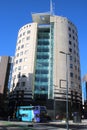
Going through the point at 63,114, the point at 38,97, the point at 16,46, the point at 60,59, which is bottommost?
the point at 63,114

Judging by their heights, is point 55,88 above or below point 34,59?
below

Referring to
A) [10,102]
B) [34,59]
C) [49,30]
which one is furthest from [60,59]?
[10,102]

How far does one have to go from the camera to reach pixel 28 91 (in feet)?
321

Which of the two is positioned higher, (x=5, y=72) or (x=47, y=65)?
(x=5, y=72)

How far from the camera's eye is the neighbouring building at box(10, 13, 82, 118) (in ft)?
317

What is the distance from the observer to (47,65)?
339 ft

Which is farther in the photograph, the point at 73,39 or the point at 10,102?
the point at 73,39

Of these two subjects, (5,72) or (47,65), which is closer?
(47,65)

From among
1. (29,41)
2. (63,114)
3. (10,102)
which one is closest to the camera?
(63,114)

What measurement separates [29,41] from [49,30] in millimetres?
12201

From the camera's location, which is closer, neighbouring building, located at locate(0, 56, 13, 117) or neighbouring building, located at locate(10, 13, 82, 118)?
neighbouring building, located at locate(10, 13, 82, 118)

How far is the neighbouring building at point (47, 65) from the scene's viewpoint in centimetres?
9650

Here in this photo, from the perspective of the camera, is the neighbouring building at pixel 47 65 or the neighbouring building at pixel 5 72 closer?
the neighbouring building at pixel 47 65

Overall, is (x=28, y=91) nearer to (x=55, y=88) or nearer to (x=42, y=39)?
(x=55, y=88)
